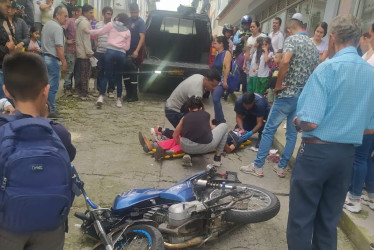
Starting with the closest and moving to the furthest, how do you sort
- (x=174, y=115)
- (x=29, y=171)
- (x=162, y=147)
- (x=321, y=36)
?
(x=29, y=171), (x=162, y=147), (x=174, y=115), (x=321, y=36)

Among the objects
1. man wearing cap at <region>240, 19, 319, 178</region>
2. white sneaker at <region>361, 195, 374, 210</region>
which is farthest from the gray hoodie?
white sneaker at <region>361, 195, 374, 210</region>

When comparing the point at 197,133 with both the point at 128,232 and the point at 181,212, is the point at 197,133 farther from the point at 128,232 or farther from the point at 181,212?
the point at 128,232

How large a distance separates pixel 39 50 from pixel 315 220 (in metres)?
5.17

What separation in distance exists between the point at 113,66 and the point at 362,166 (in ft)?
17.3

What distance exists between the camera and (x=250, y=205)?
3188mm

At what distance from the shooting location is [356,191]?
3.32 metres

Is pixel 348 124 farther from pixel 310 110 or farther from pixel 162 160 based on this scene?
pixel 162 160

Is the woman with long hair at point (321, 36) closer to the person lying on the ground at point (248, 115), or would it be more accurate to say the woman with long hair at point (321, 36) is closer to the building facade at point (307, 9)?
the building facade at point (307, 9)

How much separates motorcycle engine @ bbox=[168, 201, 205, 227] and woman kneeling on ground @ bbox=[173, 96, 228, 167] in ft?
5.52

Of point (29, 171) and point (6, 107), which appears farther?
point (6, 107)

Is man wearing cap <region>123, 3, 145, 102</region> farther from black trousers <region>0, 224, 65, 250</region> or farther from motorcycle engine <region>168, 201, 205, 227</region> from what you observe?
black trousers <region>0, 224, 65, 250</region>

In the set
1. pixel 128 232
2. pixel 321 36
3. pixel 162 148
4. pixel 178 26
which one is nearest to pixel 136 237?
A: pixel 128 232

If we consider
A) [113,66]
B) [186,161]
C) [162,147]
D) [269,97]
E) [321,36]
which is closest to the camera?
[186,161]

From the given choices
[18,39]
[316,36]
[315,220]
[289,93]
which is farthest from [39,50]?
[315,220]
